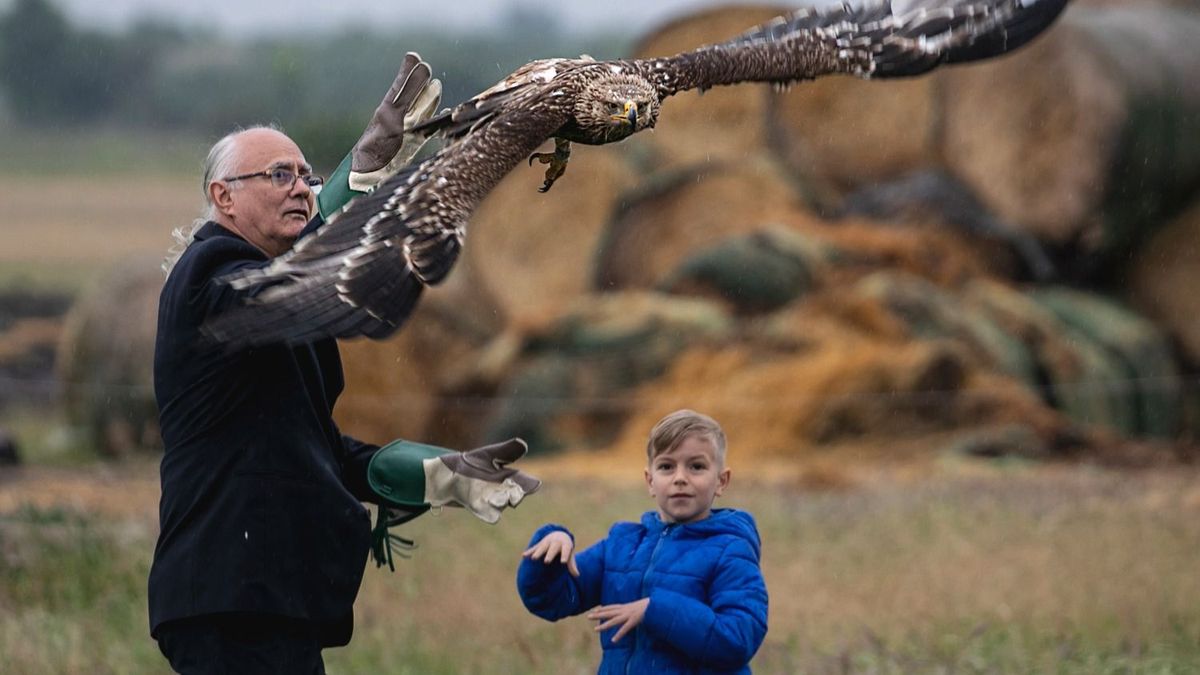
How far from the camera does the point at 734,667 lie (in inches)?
175

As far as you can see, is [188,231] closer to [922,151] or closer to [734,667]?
[734,667]

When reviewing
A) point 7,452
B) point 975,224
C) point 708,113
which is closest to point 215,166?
point 7,452

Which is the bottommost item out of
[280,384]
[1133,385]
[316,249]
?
[1133,385]

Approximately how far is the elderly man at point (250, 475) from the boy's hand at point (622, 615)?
45 cm

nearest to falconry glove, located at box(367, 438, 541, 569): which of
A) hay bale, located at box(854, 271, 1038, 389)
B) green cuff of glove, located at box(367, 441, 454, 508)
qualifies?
green cuff of glove, located at box(367, 441, 454, 508)

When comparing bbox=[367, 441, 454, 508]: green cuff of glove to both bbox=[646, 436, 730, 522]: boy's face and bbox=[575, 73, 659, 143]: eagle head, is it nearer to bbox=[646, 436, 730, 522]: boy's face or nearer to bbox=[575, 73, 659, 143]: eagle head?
bbox=[646, 436, 730, 522]: boy's face

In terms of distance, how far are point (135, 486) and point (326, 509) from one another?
25.7 feet

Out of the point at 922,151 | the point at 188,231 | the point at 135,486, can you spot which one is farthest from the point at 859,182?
the point at 188,231

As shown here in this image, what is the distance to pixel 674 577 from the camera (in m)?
4.48

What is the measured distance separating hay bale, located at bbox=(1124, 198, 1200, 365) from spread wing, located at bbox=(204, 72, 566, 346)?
1137cm

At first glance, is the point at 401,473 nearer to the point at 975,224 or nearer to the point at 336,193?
the point at 336,193

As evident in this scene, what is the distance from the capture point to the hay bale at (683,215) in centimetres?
1620

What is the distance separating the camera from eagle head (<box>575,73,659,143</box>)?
6254mm

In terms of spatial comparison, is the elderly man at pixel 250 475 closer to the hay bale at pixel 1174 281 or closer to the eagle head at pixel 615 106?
the eagle head at pixel 615 106
